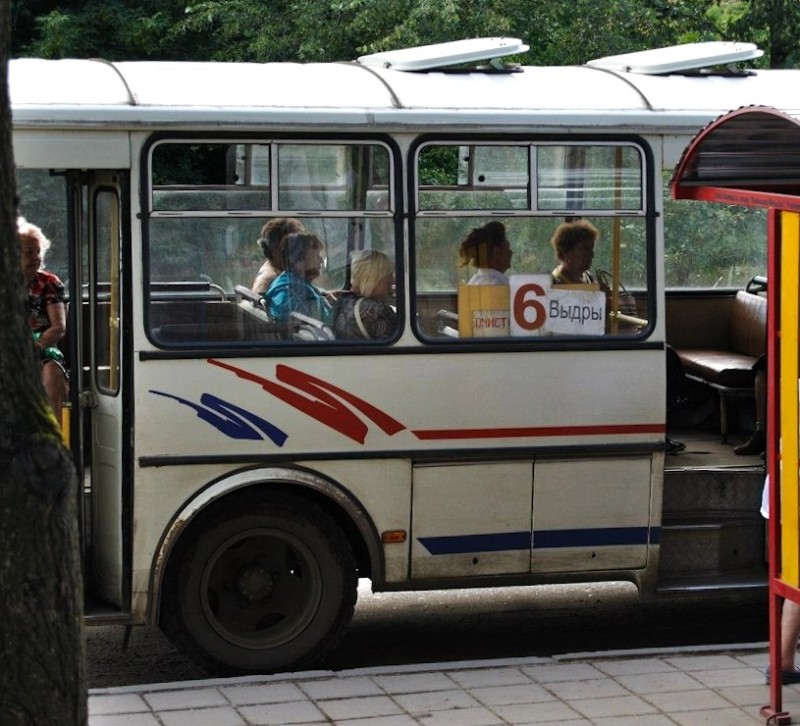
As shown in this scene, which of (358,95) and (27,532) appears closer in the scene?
(27,532)

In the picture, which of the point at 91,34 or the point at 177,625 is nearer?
the point at 177,625

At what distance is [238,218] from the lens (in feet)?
24.0

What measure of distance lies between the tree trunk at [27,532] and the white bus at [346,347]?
319 cm

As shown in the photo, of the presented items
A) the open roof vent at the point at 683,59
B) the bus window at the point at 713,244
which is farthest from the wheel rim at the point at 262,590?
the open roof vent at the point at 683,59

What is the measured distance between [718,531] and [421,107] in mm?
2526

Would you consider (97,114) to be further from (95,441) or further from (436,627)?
(436,627)

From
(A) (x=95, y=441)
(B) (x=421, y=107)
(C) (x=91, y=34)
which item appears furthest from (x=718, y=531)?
(C) (x=91, y=34)

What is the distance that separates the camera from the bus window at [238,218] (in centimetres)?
725

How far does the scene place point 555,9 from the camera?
16.4 m

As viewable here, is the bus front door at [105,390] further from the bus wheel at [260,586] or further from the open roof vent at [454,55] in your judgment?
the open roof vent at [454,55]

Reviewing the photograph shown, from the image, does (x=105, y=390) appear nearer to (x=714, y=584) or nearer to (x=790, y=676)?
(x=714, y=584)

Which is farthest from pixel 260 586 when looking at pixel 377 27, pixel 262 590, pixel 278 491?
pixel 377 27

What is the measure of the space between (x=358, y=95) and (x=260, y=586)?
2.29 meters

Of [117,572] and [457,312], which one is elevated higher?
[457,312]
